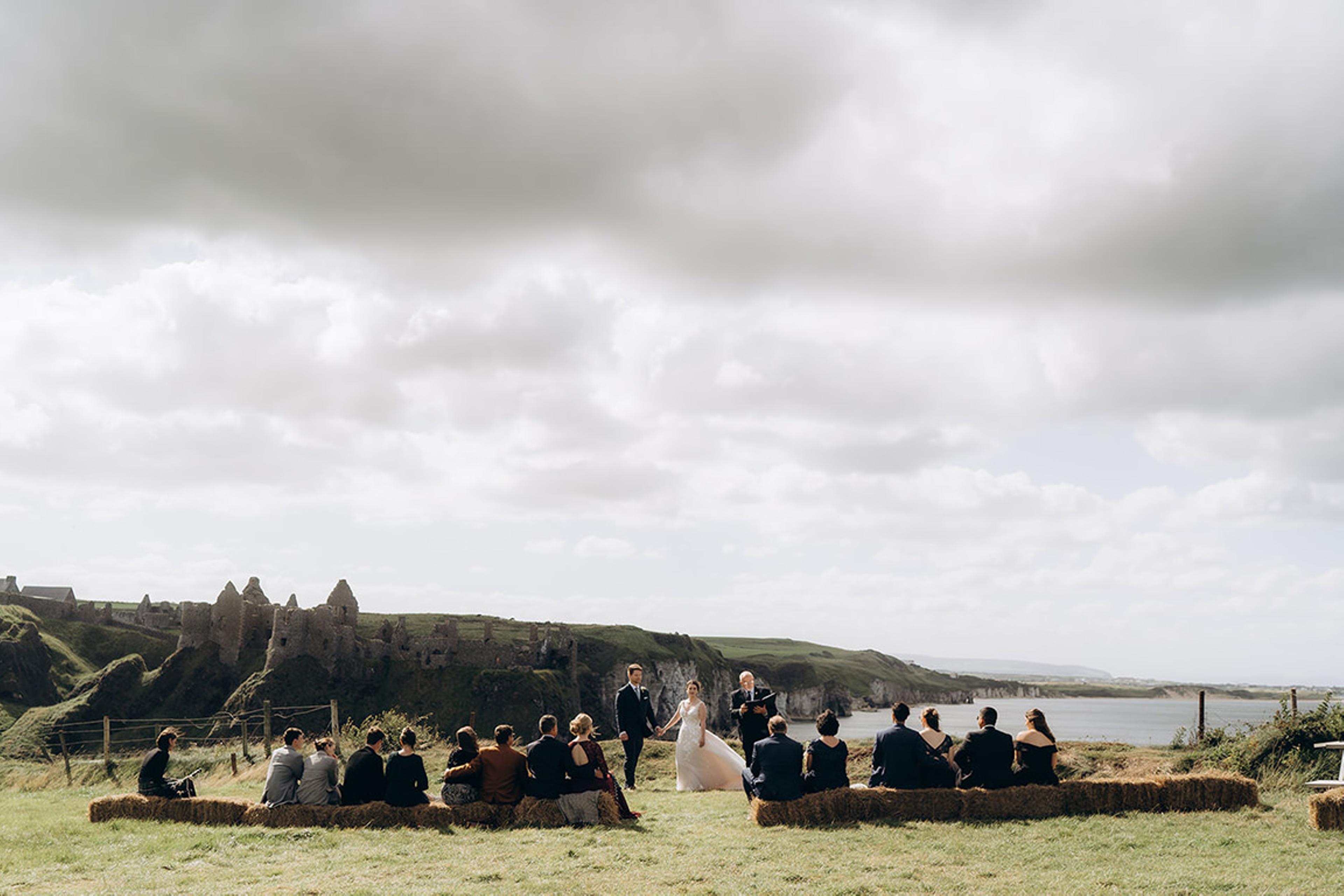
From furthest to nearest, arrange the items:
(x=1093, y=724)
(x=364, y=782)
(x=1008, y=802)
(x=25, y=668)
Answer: (x=1093, y=724), (x=25, y=668), (x=364, y=782), (x=1008, y=802)

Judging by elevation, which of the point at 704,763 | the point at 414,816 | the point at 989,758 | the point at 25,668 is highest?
the point at 989,758

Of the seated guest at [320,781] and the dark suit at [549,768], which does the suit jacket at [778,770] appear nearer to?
the dark suit at [549,768]

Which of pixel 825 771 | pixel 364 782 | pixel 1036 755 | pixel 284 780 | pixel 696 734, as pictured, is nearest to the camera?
pixel 1036 755

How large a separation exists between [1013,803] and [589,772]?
7209 mm

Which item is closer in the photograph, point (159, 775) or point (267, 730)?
point (159, 775)

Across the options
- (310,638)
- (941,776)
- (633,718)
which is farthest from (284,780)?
(310,638)

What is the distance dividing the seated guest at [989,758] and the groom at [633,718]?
7752 millimetres

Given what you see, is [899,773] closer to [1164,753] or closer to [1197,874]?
[1197,874]

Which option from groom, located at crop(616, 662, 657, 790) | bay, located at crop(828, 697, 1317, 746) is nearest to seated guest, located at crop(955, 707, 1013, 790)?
groom, located at crop(616, 662, 657, 790)

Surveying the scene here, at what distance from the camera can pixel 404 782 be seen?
671 inches

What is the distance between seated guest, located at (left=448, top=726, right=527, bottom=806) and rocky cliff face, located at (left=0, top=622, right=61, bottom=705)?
115 m

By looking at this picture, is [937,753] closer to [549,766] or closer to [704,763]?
[704,763]

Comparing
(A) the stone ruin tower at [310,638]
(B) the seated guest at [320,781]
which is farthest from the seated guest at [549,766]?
(A) the stone ruin tower at [310,638]

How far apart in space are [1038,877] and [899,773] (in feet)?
16.3
